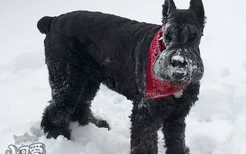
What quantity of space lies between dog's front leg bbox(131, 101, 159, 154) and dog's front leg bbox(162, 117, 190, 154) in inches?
14.3

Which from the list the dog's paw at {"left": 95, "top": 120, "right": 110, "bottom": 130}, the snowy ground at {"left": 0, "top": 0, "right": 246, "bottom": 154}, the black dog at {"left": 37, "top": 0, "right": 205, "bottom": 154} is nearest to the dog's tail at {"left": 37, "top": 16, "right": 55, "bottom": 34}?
the black dog at {"left": 37, "top": 0, "right": 205, "bottom": 154}

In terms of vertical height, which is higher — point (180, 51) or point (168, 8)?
point (168, 8)

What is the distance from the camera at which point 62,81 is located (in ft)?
15.2

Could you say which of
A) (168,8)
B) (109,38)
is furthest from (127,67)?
(168,8)

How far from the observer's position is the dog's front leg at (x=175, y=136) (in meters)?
4.32

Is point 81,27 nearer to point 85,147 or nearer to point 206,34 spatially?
point 85,147

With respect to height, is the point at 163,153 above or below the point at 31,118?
below

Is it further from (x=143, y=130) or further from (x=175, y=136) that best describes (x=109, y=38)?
(x=175, y=136)

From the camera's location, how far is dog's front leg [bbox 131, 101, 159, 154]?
390cm

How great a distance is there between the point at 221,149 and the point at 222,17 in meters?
5.02

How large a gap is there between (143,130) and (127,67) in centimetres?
72

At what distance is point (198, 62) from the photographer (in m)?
3.39

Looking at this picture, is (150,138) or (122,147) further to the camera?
(122,147)

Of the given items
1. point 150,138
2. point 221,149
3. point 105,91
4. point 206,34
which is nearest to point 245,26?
point 206,34
